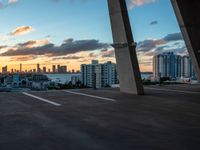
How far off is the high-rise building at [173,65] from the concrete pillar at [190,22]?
10811mm

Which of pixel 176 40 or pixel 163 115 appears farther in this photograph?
pixel 176 40

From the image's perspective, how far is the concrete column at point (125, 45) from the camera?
37.0ft

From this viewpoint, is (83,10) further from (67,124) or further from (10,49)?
(10,49)

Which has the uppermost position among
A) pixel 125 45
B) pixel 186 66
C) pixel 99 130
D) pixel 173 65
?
pixel 125 45

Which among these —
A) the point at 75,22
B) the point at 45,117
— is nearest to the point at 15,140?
the point at 45,117

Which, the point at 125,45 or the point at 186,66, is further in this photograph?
the point at 186,66

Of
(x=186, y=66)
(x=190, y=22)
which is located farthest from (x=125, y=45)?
(x=186, y=66)

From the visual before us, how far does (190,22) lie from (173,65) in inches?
602

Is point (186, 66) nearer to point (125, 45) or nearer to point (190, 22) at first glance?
point (190, 22)

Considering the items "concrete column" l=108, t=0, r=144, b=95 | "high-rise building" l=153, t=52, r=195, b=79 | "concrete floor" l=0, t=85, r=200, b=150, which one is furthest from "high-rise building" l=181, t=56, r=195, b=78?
"concrete floor" l=0, t=85, r=200, b=150

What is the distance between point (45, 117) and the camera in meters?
6.04

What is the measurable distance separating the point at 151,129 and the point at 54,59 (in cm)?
5975

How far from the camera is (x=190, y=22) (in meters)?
14.4

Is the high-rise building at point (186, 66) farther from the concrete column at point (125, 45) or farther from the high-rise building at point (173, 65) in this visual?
the concrete column at point (125, 45)
